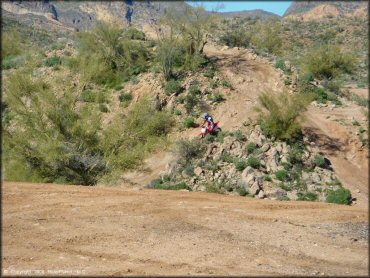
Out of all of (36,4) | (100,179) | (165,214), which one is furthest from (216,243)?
(36,4)

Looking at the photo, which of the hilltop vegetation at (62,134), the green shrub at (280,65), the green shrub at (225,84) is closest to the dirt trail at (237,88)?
the green shrub at (225,84)

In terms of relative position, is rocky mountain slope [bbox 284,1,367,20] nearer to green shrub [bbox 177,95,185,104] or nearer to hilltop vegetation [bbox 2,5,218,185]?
green shrub [bbox 177,95,185,104]

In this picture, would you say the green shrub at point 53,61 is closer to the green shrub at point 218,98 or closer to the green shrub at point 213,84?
the green shrub at point 213,84

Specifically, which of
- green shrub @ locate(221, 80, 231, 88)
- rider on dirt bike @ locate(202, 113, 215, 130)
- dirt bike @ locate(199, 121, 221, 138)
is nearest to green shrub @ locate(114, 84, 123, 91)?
green shrub @ locate(221, 80, 231, 88)

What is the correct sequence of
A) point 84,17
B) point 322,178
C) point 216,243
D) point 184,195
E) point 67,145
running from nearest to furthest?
1. point 216,243
2. point 184,195
3. point 67,145
4. point 322,178
5. point 84,17

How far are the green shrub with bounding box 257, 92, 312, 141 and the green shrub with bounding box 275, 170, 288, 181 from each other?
2.23 m

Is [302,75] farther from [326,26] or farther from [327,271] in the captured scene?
[326,26]

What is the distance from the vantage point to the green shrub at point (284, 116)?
765 inches

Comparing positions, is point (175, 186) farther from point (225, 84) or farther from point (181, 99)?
point (225, 84)

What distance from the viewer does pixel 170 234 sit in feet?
31.2

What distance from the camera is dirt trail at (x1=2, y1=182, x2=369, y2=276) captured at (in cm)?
748

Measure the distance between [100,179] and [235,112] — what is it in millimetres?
9429

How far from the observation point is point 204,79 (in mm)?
25062

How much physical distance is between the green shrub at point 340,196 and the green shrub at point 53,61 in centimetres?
2043
